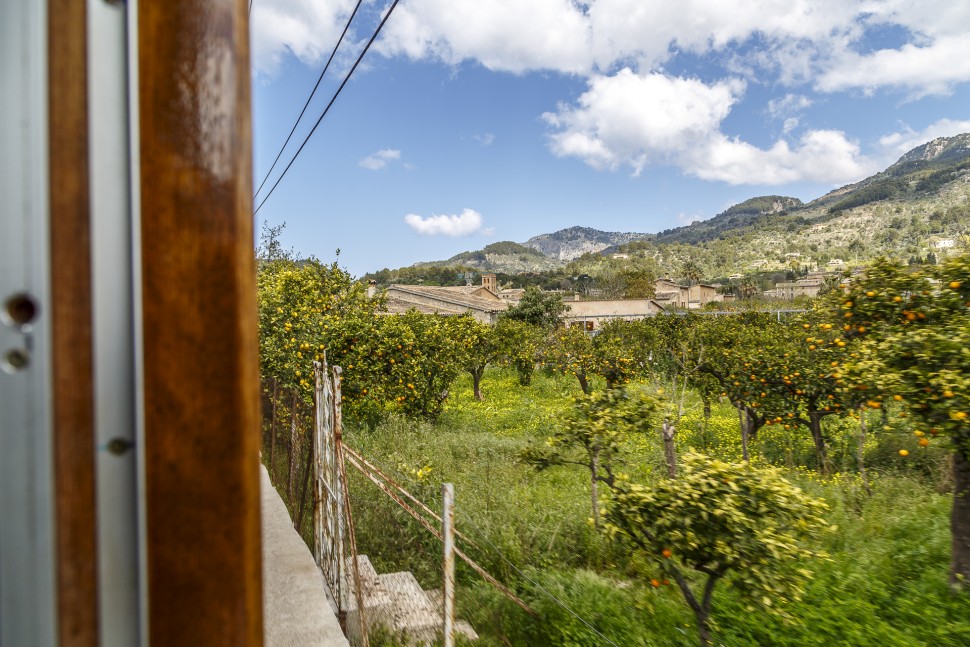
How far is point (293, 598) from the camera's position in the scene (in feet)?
11.0

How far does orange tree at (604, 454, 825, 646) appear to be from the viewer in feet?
10.1

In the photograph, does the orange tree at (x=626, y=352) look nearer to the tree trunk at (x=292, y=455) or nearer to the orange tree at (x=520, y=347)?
the orange tree at (x=520, y=347)

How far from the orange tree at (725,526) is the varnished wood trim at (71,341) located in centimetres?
331

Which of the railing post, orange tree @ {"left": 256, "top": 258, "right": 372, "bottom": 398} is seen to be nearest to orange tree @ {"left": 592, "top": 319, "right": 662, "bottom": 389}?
orange tree @ {"left": 256, "top": 258, "right": 372, "bottom": 398}

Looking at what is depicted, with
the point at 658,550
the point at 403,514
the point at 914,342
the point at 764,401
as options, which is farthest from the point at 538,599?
the point at 764,401

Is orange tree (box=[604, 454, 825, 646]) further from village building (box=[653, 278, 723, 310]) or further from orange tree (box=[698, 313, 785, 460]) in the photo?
village building (box=[653, 278, 723, 310])

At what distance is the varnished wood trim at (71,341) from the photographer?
1.18 ft

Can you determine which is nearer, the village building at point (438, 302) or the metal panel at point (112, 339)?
the metal panel at point (112, 339)

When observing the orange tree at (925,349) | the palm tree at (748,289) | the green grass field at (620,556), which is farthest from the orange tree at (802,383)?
the palm tree at (748,289)

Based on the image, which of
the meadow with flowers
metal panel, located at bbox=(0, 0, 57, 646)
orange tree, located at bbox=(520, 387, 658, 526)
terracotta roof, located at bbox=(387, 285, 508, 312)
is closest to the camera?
metal panel, located at bbox=(0, 0, 57, 646)

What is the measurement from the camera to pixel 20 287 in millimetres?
354

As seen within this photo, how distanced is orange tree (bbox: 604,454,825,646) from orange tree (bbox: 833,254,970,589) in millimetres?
1113

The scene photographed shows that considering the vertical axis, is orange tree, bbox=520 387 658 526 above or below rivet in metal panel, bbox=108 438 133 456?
below

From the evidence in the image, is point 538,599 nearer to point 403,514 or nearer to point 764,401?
point 403,514
